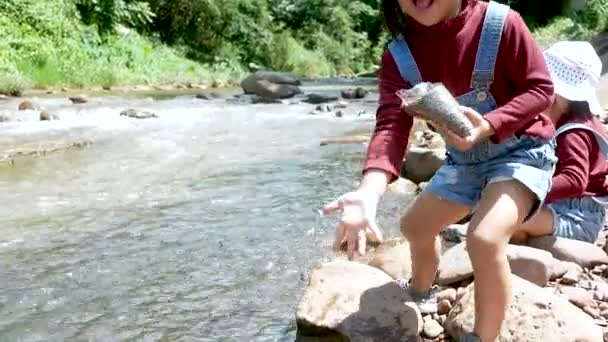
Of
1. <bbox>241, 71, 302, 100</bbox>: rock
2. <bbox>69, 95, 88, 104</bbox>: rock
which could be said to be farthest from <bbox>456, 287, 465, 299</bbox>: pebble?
<bbox>241, 71, 302, 100</bbox>: rock

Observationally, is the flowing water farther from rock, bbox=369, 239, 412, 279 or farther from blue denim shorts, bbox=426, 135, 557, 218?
blue denim shorts, bbox=426, 135, 557, 218

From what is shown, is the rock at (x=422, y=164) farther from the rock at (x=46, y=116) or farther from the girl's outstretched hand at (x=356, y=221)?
the rock at (x=46, y=116)

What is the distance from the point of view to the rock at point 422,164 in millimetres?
6512

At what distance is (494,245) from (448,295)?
2.48 ft

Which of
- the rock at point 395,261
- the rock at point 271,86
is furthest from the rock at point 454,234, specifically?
the rock at point 271,86

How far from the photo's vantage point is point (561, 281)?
326 cm

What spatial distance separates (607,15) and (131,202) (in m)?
14.7

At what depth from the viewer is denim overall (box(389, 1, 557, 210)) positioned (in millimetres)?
2514

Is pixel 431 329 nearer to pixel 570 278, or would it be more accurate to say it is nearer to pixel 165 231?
pixel 570 278

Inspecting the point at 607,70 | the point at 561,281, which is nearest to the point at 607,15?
the point at 607,70

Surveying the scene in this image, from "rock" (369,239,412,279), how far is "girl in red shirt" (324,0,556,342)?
1007 millimetres

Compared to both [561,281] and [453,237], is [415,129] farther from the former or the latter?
[561,281]

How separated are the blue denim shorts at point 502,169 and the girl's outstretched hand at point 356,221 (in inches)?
24.0

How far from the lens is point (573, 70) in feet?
11.8
